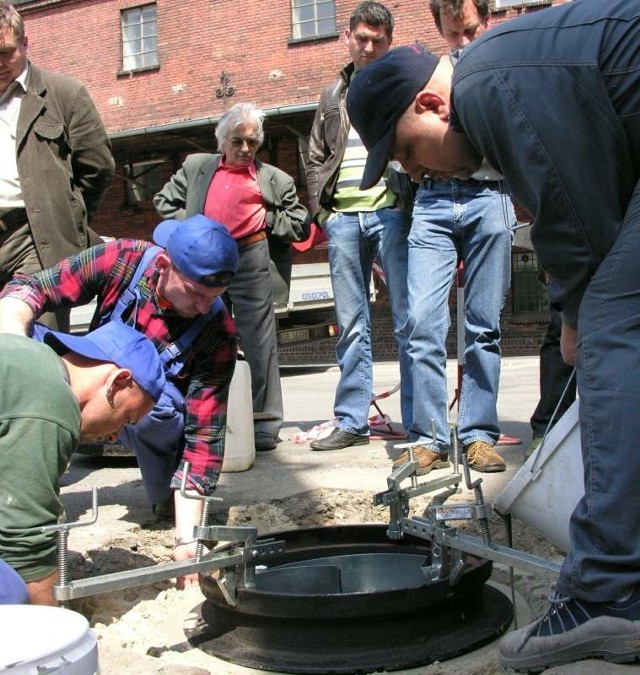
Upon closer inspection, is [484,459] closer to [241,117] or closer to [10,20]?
[241,117]

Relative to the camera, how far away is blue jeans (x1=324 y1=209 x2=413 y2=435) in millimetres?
4555

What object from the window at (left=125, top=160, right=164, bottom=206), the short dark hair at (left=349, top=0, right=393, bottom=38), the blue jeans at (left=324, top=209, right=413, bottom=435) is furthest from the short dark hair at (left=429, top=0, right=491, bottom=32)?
the window at (left=125, top=160, right=164, bottom=206)

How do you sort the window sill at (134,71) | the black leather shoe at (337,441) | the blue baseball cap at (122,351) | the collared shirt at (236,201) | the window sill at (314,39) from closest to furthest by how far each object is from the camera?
the blue baseball cap at (122,351)
the black leather shoe at (337,441)
the collared shirt at (236,201)
the window sill at (314,39)
the window sill at (134,71)

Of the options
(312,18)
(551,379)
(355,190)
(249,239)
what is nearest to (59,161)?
(249,239)

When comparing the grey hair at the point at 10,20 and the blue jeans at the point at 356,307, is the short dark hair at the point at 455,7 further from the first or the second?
the grey hair at the point at 10,20

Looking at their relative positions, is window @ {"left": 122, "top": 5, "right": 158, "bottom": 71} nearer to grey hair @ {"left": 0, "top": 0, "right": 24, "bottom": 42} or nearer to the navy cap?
grey hair @ {"left": 0, "top": 0, "right": 24, "bottom": 42}

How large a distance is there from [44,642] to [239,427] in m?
2.85

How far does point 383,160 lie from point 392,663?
1362mm

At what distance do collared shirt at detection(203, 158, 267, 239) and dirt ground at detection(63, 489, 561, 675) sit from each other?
1759mm

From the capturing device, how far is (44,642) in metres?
1.59

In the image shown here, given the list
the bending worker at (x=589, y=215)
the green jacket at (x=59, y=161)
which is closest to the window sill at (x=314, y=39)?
the green jacket at (x=59, y=161)

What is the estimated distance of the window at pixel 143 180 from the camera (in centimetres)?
1839

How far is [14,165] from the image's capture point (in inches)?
163

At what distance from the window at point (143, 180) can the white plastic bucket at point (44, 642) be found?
17.2 meters
